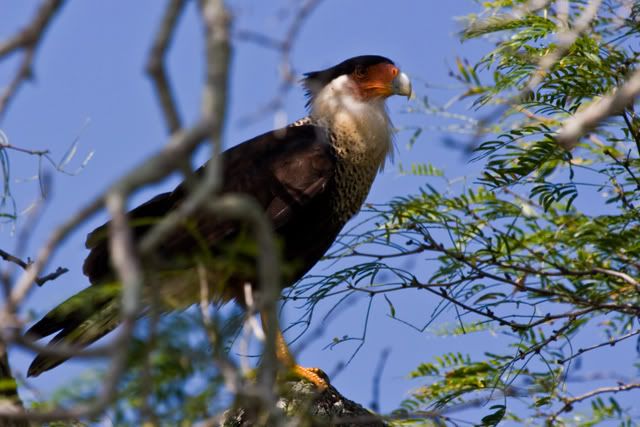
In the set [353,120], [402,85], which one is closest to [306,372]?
[353,120]

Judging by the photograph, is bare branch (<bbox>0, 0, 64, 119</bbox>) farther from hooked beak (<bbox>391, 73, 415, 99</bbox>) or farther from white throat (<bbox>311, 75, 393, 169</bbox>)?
hooked beak (<bbox>391, 73, 415, 99</bbox>)

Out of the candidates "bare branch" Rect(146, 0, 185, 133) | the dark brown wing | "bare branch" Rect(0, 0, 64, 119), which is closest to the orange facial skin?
the dark brown wing

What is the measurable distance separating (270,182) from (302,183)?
129 millimetres

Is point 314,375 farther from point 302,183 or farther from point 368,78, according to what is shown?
point 368,78

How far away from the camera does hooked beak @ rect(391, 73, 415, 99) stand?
459cm

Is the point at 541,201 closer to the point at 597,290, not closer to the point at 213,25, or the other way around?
the point at 597,290

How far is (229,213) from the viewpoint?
136 cm

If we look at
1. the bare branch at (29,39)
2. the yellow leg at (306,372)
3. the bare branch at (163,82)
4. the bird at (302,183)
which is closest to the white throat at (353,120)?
the bird at (302,183)

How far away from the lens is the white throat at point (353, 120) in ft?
14.6

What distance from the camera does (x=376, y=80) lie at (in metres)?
4.70

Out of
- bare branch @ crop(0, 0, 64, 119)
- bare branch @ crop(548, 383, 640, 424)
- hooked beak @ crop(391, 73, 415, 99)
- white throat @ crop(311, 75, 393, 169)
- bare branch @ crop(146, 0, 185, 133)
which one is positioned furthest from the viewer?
hooked beak @ crop(391, 73, 415, 99)

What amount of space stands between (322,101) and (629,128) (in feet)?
5.94

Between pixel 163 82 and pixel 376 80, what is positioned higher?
pixel 376 80

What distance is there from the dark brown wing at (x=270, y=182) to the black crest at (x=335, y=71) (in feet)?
1.92
